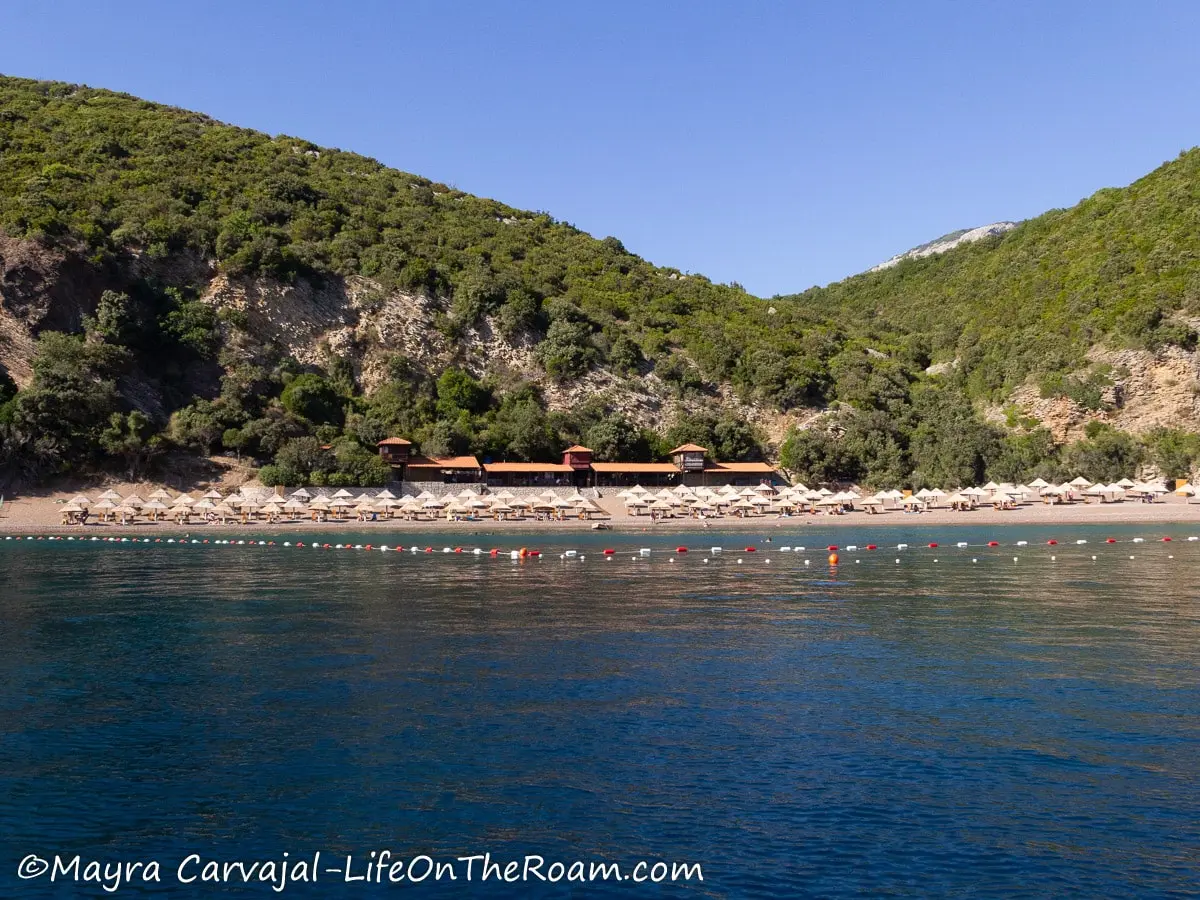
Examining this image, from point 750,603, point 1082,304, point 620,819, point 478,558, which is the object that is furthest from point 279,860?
point 1082,304

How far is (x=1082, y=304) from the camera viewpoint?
90.1 m

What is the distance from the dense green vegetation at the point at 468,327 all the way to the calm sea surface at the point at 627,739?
44.8 metres

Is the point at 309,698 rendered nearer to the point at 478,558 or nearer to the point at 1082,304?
the point at 478,558

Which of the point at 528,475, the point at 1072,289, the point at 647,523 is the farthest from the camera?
the point at 1072,289

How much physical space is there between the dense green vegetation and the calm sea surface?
44811 millimetres

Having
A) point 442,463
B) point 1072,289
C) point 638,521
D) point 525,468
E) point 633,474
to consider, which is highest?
point 1072,289

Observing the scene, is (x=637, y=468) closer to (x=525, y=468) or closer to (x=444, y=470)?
(x=525, y=468)

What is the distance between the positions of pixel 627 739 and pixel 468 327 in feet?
255

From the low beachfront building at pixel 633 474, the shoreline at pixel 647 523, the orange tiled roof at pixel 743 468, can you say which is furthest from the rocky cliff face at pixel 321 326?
the shoreline at pixel 647 523

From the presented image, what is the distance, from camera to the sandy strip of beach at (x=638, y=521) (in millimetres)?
54281

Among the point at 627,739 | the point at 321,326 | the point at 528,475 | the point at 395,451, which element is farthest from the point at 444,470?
the point at 627,739

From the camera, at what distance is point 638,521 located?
199ft

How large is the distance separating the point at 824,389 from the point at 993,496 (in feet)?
87.1

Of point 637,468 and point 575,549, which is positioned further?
point 637,468
